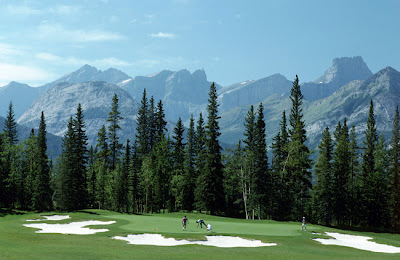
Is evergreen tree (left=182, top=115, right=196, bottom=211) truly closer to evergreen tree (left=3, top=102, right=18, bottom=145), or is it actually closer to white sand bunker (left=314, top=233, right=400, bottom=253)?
white sand bunker (left=314, top=233, right=400, bottom=253)

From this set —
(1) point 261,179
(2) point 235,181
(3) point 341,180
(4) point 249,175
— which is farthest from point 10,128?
(3) point 341,180

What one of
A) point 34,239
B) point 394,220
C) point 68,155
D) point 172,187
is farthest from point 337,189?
point 34,239

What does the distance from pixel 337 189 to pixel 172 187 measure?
37.4 metres

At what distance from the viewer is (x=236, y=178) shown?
8100cm

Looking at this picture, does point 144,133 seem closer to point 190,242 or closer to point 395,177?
point 395,177

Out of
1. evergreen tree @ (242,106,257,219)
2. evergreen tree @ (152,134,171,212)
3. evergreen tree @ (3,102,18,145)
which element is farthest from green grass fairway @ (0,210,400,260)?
evergreen tree @ (3,102,18,145)

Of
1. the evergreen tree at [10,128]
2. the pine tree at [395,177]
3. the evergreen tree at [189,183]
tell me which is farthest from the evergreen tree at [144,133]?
the pine tree at [395,177]

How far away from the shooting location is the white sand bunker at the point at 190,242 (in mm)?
34219

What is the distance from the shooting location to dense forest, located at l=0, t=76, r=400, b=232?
77.1 metres

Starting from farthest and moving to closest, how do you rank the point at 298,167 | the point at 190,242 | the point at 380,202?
the point at 380,202
the point at 298,167
the point at 190,242

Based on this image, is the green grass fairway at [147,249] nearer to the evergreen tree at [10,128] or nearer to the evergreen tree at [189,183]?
the evergreen tree at [189,183]

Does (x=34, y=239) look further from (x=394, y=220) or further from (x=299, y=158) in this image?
(x=394, y=220)

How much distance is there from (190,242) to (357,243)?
61.3 ft

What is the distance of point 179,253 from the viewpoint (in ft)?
93.8
